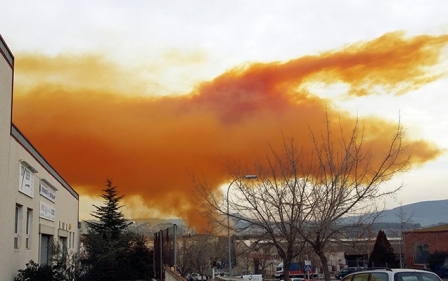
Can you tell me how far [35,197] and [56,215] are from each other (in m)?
7.82

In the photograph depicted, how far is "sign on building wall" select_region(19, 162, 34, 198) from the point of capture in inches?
905

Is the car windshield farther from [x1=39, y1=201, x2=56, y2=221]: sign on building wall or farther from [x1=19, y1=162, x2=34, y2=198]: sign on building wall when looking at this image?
[x1=39, y1=201, x2=56, y2=221]: sign on building wall

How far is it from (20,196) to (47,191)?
7292 millimetres

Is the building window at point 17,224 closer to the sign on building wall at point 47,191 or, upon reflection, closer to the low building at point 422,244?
the sign on building wall at point 47,191

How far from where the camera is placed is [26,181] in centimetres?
2406

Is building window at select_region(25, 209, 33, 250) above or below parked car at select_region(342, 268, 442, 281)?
above

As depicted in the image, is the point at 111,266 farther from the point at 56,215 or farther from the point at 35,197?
the point at 35,197

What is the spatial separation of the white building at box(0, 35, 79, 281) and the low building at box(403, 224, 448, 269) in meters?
36.3

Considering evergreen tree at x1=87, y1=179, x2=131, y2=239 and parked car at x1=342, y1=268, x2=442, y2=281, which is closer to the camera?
parked car at x1=342, y1=268, x2=442, y2=281

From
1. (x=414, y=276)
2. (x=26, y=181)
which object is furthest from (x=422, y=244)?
(x=414, y=276)

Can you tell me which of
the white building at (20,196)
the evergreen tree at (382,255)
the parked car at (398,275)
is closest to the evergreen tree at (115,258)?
the white building at (20,196)

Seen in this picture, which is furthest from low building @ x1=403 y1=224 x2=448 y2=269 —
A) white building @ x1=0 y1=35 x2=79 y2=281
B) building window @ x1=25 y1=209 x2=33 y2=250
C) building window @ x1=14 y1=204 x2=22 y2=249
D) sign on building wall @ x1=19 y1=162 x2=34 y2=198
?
building window @ x1=14 y1=204 x2=22 y2=249

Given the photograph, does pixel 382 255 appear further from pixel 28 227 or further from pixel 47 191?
pixel 28 227

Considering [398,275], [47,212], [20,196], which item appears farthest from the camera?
[47,212]
